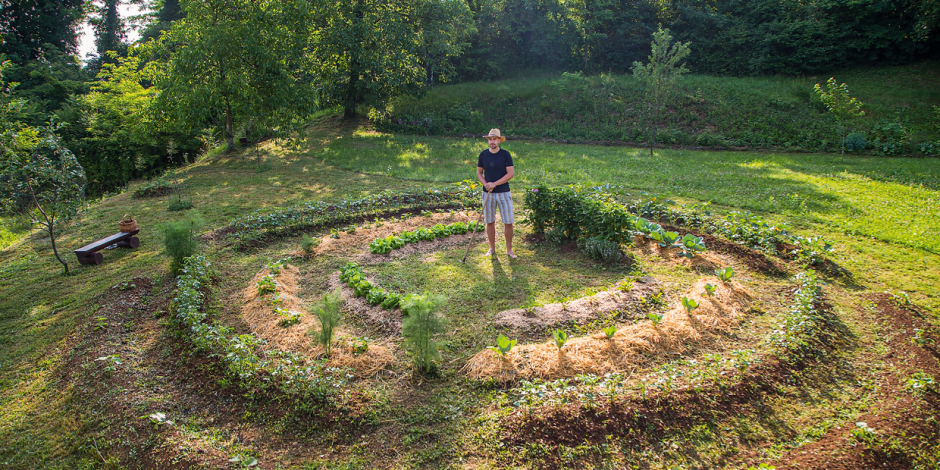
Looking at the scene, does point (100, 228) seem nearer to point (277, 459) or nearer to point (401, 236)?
point (401, 236)

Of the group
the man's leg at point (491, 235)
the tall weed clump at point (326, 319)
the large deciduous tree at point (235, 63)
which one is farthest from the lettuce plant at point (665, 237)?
the large deciduous tree at point (235, 63)

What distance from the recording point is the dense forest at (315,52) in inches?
581

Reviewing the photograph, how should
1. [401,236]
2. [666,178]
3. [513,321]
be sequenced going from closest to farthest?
[513,321]
[401,236]
[666,178]

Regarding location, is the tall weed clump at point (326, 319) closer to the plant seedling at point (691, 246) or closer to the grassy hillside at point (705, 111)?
the plant seedling at point (691, 246)

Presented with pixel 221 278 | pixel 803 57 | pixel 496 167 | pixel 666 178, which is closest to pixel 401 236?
pixel 496 167

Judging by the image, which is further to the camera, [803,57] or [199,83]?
[803,57]

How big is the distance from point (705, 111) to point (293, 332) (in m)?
21.2

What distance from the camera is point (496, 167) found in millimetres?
7457

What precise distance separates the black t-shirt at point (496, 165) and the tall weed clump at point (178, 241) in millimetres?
4370

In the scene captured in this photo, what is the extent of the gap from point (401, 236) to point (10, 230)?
9.31 metres

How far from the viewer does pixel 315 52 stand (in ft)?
62.0

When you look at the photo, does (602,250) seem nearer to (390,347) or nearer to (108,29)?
(390,347)

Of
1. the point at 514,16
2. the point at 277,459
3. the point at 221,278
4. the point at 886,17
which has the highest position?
the point at 514,16

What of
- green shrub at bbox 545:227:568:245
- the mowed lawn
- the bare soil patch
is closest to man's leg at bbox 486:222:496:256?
green shrub at bbox 545:227:568:245
